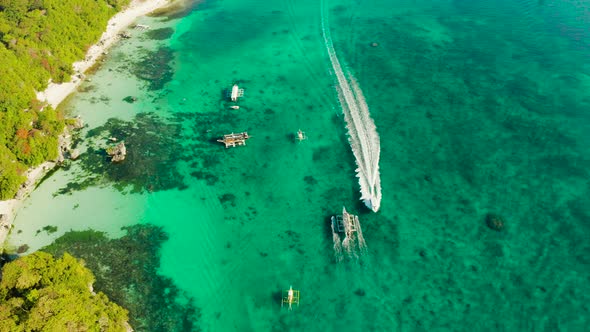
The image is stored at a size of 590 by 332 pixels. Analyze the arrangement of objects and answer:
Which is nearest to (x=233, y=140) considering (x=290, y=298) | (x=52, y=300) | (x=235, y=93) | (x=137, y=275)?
(x=235, y=93)

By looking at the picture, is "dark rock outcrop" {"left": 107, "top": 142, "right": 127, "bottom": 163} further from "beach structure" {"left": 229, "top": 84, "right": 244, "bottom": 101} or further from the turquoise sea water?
"beach structure" {"left": 229, "top": 84, "right": 244, "bottom": 101}

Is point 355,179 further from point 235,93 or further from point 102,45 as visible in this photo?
point 102,45

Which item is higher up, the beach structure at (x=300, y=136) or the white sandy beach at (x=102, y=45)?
the white sandy beach at (x=102, y=45)

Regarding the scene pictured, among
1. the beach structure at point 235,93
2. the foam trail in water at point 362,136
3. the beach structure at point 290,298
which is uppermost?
the beach structure at point 235,93

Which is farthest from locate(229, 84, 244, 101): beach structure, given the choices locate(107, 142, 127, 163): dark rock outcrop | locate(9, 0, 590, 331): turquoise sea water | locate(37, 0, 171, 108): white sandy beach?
locate(37, 0, 171, 108): white sandy beach

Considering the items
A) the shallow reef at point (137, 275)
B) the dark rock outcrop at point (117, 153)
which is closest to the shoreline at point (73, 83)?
the dark rock outcrop at point (117, 153)

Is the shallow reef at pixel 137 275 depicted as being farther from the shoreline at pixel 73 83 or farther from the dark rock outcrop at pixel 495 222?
the dark rock outcrop at pixel 495 222

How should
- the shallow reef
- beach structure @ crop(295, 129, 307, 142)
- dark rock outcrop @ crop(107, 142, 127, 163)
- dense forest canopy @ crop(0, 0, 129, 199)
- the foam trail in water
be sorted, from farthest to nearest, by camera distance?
beach structure @ crop(295, 129, 307, 142), dark rock outcrop @ crop(107, 142, 127, 163), dense forest canopy @ crop(0, 0, 129, 199), the foam trail in water, the shallow reef
